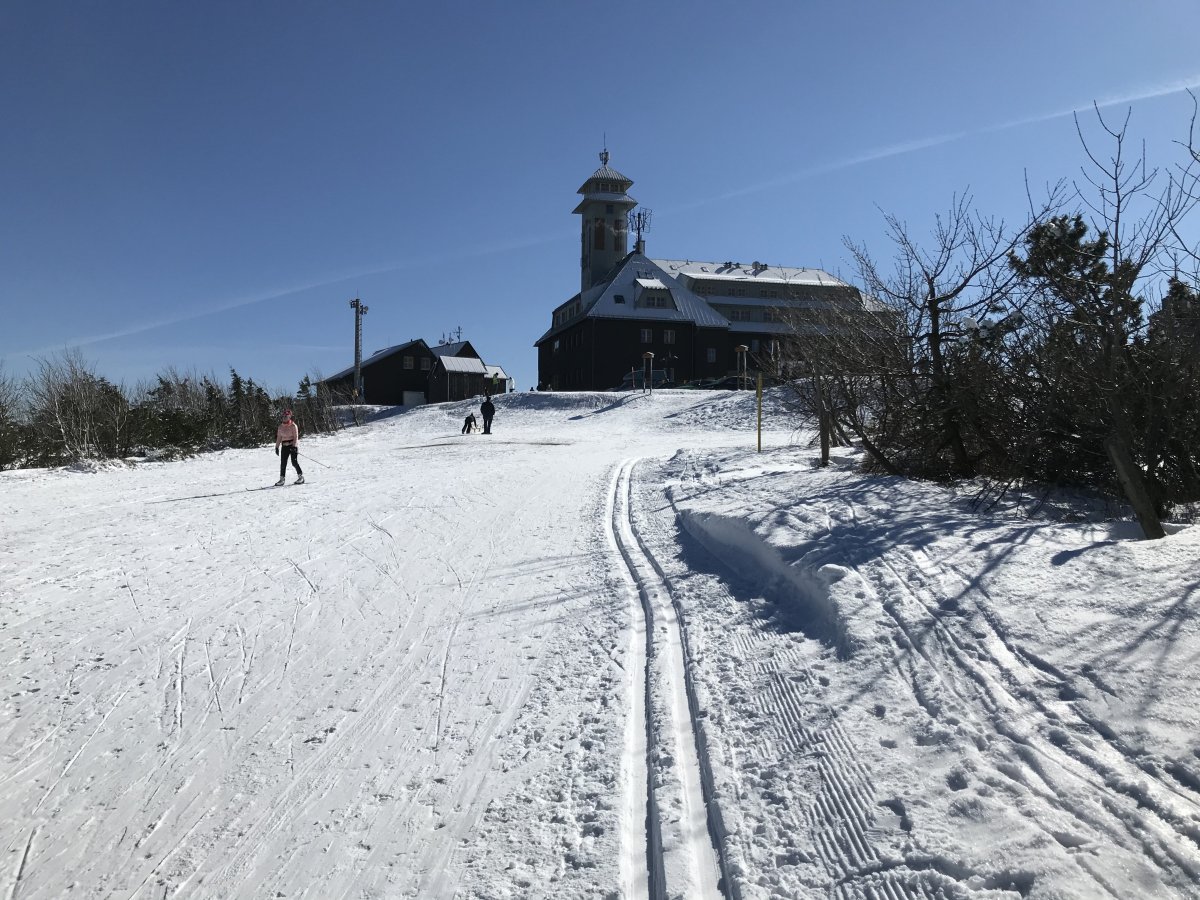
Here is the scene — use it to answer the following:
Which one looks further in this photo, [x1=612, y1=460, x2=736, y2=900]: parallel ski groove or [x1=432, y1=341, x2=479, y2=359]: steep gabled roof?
[x1=432, y1=341, x2=479, y2=359]: steep gabled roof

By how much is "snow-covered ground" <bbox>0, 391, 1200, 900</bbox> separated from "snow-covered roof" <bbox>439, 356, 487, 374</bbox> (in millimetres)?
58244

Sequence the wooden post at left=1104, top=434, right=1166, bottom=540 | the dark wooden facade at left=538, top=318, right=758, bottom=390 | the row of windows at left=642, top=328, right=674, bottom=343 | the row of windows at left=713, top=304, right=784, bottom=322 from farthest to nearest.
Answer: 1. the row of windows at left=713, top=304, right=784, bottom=322
2. the row of windows at left=642, top=328, right=674, bottom=343
3. the dark wooden facade at left=538, top=318, right=758, bottom=390
4. the wooden post at left=1104, top=434, right=1166, bottom=540

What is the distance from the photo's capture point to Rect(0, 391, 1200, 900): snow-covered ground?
10.6ft

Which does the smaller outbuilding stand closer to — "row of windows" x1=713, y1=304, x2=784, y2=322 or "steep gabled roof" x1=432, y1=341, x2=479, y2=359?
"steep gabled roof" x1=432, y1=341, x2=479, y2=359

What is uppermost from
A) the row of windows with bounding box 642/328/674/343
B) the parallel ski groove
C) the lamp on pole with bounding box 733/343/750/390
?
the row of windows with bounding box 642/328/674/343

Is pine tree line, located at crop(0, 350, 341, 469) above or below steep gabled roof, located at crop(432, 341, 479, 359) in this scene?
below

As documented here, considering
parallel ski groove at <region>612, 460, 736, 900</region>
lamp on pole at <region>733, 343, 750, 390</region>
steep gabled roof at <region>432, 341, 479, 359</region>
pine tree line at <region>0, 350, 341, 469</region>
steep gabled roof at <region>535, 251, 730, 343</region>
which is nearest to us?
parallel ski groove at <region>612, 460, 736, 900</region>

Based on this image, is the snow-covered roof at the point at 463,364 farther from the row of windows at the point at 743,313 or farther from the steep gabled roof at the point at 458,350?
the row of windows at the point at 743,313

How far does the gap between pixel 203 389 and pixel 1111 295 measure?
33.6 metres

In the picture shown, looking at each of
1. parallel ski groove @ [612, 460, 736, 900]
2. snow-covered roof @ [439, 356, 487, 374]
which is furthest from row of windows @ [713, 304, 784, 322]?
parallel ski groove @ [612, 460, 736, 900]

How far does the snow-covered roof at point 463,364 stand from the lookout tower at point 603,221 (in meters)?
11.7

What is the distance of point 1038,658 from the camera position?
14.1ft

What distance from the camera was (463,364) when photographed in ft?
224

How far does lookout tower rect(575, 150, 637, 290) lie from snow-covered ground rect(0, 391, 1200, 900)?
5951 cm
